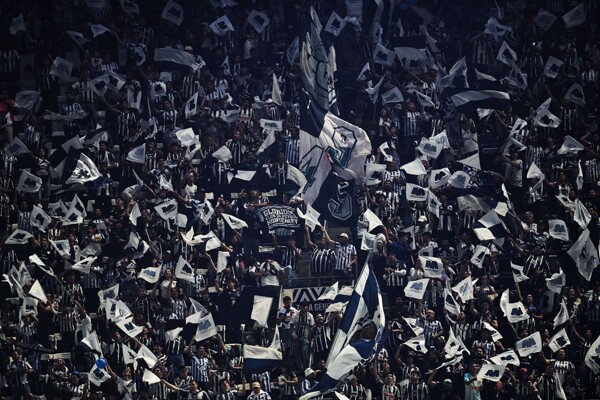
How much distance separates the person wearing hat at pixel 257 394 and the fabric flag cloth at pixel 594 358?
6.68 m

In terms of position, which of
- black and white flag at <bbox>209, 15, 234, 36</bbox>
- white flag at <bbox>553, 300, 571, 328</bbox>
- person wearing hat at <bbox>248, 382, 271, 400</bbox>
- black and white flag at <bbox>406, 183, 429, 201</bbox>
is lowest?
person wearing hat at <bbox>248, 382, 271, 400</bbox>

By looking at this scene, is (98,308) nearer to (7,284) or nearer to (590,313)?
(7,284)

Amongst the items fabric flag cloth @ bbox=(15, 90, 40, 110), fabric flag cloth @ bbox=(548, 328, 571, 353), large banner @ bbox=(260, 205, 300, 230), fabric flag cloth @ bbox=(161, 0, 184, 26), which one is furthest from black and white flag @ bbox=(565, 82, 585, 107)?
fabric flag cloth @ bbox=(15, 90, 40, 110)

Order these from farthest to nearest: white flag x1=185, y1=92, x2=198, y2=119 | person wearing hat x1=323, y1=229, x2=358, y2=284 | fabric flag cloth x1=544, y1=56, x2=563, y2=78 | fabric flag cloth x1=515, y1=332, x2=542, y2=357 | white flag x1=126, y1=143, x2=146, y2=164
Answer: fabric flag cloth x1=544, y1=56, x2=563, y2=78 < white flag x1=185, y1=92, x2=198, y2=119 < white flag x1=126, y1=143, x2=146, y2=164 < person wearing hat x1=323, y1=229, x2=358, y2=284 < fabric flag cloth x1=515, y1=332, x2=542, y2=357

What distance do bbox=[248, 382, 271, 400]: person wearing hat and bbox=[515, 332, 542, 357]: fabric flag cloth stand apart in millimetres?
5339

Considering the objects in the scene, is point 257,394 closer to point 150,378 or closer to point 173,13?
point 150,378

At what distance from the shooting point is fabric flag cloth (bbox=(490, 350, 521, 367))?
39.1 meters

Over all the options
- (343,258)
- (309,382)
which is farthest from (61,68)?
(309,382)

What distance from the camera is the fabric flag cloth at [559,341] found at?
3959cm

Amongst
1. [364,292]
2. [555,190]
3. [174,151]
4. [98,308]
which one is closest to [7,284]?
[98,308]

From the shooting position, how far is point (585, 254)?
41.7 m

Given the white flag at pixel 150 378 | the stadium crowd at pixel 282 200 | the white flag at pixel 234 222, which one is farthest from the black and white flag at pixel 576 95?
the white flag at pixel 150 378

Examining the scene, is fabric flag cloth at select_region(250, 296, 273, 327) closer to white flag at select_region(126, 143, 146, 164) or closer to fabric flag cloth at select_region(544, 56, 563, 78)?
white flag at select_region(126, 143, 146, 164)

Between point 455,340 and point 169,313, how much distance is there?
5.86 metres
